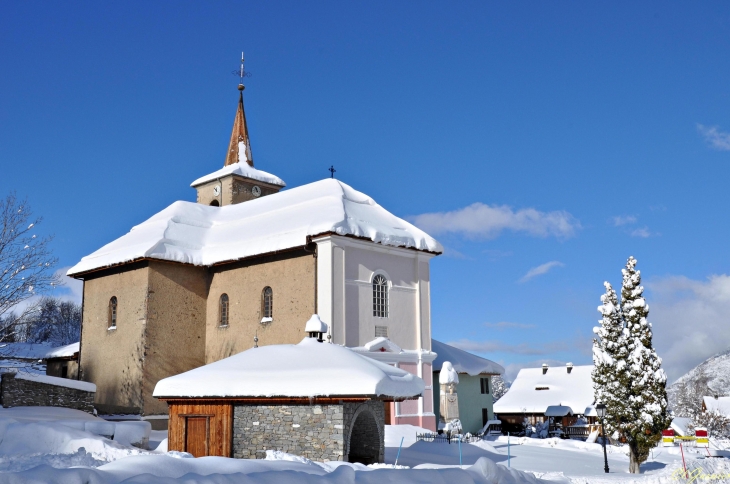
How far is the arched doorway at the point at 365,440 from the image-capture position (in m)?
16.3

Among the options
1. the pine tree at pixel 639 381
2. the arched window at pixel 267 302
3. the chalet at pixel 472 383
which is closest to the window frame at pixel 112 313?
the arched window at pixel 267 302

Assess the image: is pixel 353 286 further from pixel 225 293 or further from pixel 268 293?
pixel 225 293

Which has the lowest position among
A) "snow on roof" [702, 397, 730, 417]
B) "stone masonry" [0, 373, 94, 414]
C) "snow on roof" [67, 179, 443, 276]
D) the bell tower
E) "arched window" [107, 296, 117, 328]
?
"snow on roof" [702, 397, 730, 417]

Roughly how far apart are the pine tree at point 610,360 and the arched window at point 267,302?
11.9m

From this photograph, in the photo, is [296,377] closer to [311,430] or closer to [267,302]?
[311,430]

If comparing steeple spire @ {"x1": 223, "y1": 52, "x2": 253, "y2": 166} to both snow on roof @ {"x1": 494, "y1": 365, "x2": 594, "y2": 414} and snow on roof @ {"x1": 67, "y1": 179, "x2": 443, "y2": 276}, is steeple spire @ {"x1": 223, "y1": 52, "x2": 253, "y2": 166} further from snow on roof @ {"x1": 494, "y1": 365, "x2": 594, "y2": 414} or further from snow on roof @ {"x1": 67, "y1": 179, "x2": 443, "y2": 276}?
snow on roof @ {"x1": 494, "y1": 365, "x2": 594, "y2": 414}

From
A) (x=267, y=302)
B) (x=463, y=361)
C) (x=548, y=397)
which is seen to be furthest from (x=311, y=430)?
(x=548, y=397)

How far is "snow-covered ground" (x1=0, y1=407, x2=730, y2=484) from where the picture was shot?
744 cm

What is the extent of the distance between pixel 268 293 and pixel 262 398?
40.7 feet

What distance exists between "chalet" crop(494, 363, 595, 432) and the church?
861 inches

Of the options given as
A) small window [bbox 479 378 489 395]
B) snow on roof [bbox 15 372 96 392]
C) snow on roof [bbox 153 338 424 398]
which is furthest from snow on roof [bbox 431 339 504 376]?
snow on roof [bbox 153 338 424 398]

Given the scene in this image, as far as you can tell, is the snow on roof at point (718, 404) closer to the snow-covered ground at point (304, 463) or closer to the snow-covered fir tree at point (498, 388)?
the snow-covered ground at point (304, 463)

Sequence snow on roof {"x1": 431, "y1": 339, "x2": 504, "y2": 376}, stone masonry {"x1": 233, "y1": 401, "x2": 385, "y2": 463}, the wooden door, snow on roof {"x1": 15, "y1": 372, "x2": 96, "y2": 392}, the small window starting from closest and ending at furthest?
stone masonry {"x1": 233, "y1": 401, "x2": 385, "y2": 463} < the wooden door < snow on roof {"x1": 15, "y1": 372, "x2": 96, "y2": 392} < snow on roof {"x1": 431, "y1": 339, "x2": 504, "y2": 376} < the small window

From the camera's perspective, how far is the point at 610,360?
2553 centimetres
